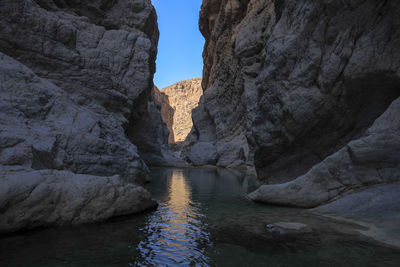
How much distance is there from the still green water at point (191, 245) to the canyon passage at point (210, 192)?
1.4 inches

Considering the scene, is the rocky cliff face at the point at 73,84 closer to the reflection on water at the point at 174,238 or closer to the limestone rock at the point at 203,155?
the reflection on water at the point at 174,238

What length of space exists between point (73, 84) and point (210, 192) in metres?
10.5

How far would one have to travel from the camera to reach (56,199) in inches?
231

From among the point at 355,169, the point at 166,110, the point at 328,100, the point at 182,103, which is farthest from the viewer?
the point at 182,103

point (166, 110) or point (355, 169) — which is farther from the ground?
point (166, 110)

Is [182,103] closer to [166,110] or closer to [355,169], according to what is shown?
[166,110]

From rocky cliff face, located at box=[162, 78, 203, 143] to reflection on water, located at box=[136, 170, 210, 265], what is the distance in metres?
97.5

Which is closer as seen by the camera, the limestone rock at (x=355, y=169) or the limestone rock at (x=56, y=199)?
the limestone rock at (x=56, y=199)

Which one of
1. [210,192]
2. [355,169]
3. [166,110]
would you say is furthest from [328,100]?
[166,110]

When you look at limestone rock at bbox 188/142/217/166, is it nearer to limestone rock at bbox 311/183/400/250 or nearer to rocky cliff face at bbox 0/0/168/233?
rocky cliff face at bbox 0/0/168/233

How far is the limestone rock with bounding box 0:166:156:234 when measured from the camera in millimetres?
5199

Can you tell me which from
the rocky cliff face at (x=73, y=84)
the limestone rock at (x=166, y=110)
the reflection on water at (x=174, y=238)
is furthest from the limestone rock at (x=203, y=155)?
the limestone rock at (x=166, y=110)

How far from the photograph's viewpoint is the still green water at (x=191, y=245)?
414cm

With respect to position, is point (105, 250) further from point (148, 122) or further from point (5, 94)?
point (148, 122)
